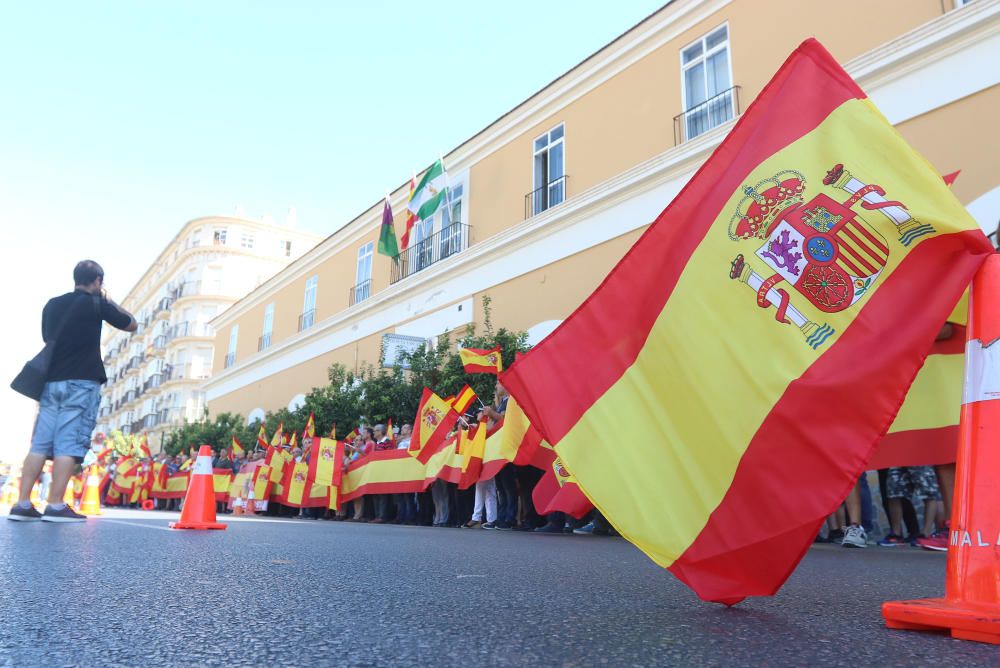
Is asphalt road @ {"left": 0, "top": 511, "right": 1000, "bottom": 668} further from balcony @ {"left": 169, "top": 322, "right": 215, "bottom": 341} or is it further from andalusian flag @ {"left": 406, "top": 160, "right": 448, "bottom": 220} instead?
balcony @ {"left": 169, "top": 322, "right": 215, "bottom": 341}

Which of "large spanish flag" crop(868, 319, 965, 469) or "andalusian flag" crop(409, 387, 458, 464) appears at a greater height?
"andalusian flag" crop(409, 387, 458, 464)

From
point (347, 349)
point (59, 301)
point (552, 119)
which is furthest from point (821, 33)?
point (347, 349)

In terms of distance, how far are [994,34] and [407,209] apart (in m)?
15.9

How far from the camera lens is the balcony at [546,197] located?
56.1 feet

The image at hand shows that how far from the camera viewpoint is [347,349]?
24703 millimetres

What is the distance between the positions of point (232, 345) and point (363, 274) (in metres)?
13.8

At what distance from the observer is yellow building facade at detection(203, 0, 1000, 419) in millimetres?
10398

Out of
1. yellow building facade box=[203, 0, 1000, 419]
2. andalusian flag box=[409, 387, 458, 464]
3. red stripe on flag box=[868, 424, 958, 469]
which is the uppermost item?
yellow building facade box=[203, 0, 1000, 419]

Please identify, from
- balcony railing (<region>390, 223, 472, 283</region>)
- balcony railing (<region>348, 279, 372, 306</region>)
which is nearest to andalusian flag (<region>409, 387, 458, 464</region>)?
balcony railing (<region>390, 223, 472, 283</region>)

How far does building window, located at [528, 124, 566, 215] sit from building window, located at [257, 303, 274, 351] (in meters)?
17.4

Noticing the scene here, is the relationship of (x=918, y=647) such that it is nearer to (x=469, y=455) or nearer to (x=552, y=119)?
(x=469, y=455)

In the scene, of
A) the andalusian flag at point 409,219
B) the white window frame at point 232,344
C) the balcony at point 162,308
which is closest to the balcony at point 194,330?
the balcony at point 162,308

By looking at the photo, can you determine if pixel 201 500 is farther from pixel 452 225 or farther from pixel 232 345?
pixel 232 345

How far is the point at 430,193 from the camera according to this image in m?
20.7
